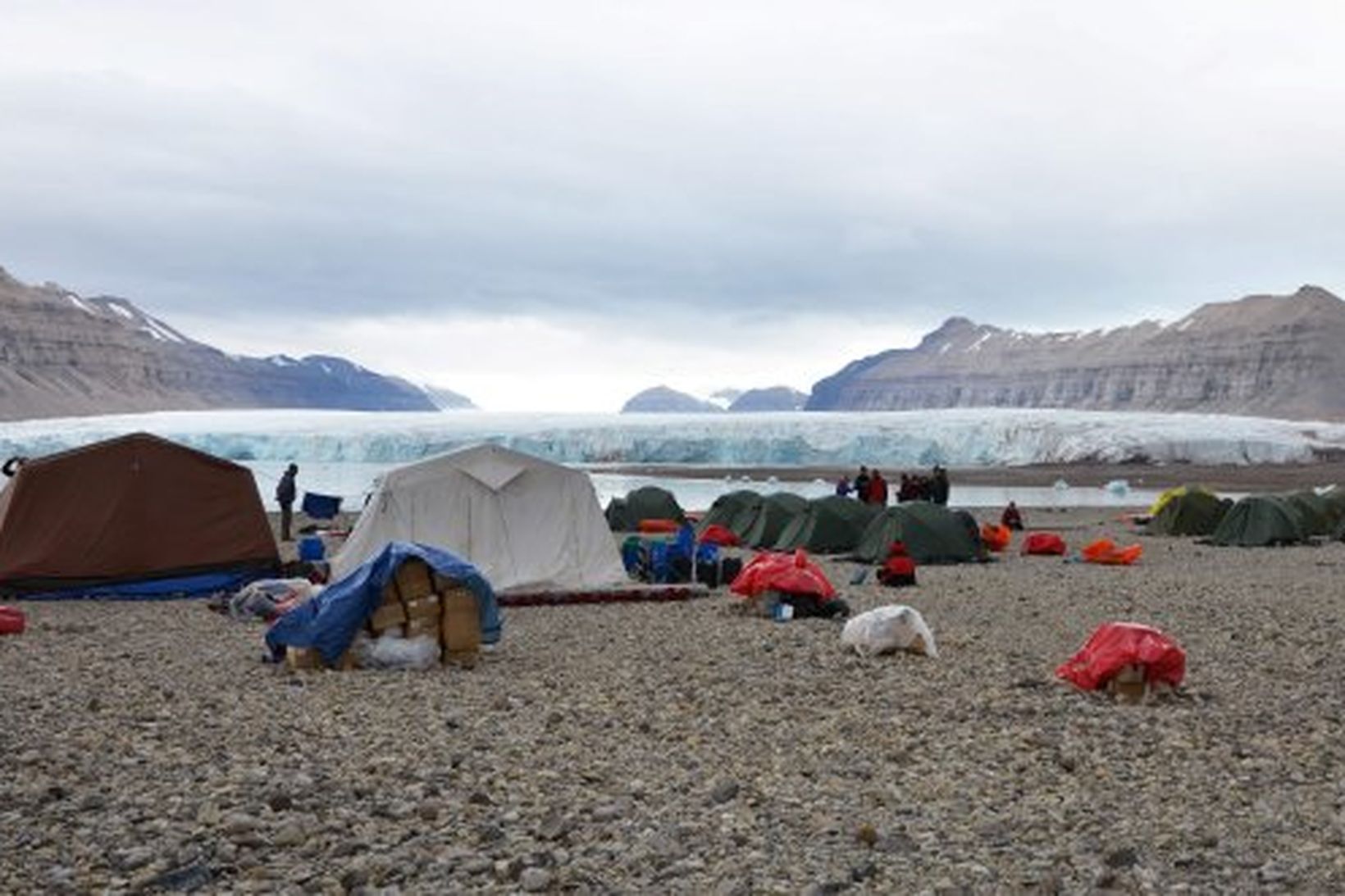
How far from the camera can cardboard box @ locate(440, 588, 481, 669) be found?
1330cm

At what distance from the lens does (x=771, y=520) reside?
3117 cm

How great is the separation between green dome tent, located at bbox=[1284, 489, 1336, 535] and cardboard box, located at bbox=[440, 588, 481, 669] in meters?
25.4

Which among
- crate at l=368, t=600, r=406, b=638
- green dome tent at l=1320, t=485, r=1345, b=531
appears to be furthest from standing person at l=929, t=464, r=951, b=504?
crate at l=368, t=600, r=406, b=638

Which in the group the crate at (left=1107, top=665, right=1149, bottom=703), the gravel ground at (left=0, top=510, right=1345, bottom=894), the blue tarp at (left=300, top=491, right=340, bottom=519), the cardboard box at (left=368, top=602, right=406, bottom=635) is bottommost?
the gravel ground at (left=0, top=510, right=1345, bottom=894)

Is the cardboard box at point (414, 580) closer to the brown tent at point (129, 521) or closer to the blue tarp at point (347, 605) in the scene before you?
the blue tarp at point (347, 605)

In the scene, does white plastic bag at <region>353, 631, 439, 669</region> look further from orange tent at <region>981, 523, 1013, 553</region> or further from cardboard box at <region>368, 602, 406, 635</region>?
orange tent at <region>981, 523, 1013, 553</region>

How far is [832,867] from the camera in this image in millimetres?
6926

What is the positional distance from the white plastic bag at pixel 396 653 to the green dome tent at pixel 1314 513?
84.8 feet

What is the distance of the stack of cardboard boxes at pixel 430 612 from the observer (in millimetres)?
13219

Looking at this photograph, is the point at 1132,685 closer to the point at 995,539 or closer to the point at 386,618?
the point at 386,618

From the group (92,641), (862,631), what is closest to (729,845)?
(862,631)

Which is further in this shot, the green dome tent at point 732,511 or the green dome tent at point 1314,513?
the green dome tent at point 1314,513

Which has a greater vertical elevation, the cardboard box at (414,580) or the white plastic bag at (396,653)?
the cardboard box at (414,580)

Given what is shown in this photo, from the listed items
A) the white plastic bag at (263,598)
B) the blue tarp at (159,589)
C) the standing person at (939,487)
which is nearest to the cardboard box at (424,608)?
the white plastic bag at (263,598)
